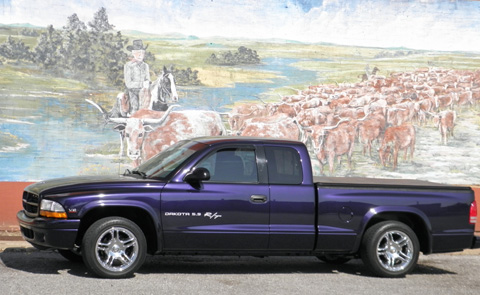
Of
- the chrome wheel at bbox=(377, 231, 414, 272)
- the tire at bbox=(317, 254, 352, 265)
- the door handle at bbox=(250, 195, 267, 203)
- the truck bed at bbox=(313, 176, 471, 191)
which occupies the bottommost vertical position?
the tire at bbox=(317, 254, 352, 265)

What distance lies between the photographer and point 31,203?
29.9 ft

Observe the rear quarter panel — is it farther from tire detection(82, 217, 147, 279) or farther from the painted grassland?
the painted grassland

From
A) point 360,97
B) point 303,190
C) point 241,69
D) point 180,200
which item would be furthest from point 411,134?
point 180,200

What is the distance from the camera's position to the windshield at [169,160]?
30.7ft

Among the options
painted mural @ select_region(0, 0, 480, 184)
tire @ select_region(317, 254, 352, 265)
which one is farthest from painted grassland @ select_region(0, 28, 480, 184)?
tire @ select_region(317, 254, 352, 265)

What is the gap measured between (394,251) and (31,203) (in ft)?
14.3

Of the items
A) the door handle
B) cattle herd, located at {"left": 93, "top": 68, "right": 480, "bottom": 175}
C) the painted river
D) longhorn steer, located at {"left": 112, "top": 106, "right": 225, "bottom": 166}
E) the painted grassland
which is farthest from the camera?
cattle herd, located at {"left": 93, "top": 68, "right": 480, "bottom": 175}

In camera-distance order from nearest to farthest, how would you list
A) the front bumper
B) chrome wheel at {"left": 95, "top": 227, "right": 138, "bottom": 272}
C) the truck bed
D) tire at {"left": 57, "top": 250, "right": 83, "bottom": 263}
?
the front bumper → chrome wheel at {"left": 95, "top": 227, "right": 138, "bottom": 272} → the truck bed → tire at {"left": 57, "top": 250, "right": 83, "bottom": 263}

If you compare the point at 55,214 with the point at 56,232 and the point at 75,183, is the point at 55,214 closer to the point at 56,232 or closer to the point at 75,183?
the point at 56,232

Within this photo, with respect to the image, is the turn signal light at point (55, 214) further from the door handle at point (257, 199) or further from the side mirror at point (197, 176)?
the door handle at point (257, 199)

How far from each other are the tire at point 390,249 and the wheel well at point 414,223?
108mm

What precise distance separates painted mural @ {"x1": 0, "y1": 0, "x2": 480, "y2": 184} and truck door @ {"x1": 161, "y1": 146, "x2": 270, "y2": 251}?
15.4ft

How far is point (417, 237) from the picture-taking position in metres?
9.95

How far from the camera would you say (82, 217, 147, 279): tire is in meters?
8.77
